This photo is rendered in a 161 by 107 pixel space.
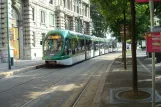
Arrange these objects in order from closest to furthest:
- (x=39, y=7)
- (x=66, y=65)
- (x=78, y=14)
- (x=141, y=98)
→ (x=141, y=98) → (x=66, y=65) → (x=39, y=7) → (x=78, y=14)

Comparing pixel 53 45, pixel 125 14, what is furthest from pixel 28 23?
pixel 125 14

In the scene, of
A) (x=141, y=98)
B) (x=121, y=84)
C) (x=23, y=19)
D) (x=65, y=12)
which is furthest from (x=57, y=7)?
(x=141, y=98)

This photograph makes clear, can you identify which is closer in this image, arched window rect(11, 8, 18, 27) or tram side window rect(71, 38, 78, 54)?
tram side window rect(71, 38, 78, 54)

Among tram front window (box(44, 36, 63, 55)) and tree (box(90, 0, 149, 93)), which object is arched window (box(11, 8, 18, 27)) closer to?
tram front window (box(44, 36, 63, 55))

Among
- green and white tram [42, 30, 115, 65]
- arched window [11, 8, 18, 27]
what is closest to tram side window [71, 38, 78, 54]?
green and white tram [42, 30, 115, 65]

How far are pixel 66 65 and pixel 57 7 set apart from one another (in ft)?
79.7

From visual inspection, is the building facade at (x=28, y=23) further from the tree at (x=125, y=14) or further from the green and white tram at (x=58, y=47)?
the tree at (x=125, y=14)

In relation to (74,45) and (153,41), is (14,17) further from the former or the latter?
(153,41)

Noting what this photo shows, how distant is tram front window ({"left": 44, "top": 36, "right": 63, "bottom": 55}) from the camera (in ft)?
89.0

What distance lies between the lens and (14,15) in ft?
127

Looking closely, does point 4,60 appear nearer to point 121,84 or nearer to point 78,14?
point 121,84

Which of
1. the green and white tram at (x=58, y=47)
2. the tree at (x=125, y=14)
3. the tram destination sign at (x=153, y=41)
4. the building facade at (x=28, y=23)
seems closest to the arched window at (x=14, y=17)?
the building facade at (x=28, y=23)

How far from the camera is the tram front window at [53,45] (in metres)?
27.1

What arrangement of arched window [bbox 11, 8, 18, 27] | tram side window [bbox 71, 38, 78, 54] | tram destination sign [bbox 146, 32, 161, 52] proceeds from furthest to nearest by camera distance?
arched window [bbox 11, 8, 18, 27] < tram side window [bbox 71, 38, 78, 54] < tram destination sign [bbox 146, 32, 161, 52]
